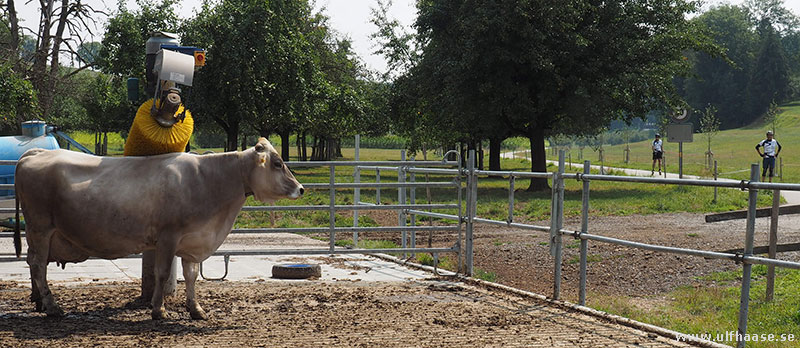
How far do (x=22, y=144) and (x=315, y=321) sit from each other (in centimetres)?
1193

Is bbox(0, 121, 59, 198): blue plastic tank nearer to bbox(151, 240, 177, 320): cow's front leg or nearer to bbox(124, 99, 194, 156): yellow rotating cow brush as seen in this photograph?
bbox(124, 99, 194, 156): yellow rotating cow brush

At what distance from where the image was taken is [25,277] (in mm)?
8828

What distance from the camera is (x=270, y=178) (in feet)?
22.6

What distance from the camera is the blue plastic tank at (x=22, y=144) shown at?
604 inches

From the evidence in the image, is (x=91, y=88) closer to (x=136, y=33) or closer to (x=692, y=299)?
(x=136, y=33)

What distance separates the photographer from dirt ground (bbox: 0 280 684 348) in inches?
232

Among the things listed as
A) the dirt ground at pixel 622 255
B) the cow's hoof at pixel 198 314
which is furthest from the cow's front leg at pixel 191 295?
the dirt ground at pixel 622 255

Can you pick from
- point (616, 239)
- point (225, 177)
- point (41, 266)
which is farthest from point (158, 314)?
point (616, 239)

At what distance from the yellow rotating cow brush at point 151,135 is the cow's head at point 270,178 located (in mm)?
723

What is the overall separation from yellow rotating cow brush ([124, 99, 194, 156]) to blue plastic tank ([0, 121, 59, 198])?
9320 millimetres

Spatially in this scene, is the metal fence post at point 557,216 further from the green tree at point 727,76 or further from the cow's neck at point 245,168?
the green tree at point 727,76

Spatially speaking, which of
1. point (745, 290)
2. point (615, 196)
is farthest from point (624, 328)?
point (615, 196)

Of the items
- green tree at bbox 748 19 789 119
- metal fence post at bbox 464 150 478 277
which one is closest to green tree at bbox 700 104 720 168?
metal fence post at bbox 464 150 478 277

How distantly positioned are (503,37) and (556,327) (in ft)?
59.6
